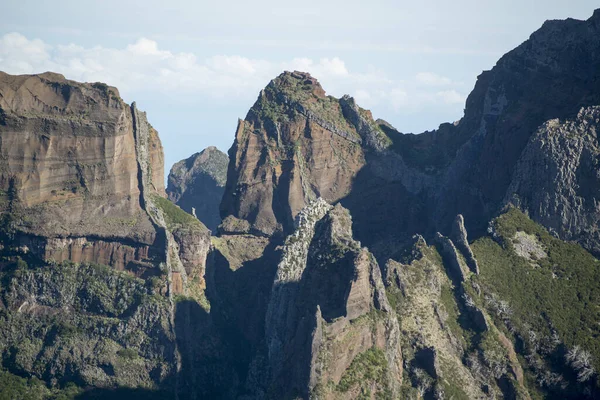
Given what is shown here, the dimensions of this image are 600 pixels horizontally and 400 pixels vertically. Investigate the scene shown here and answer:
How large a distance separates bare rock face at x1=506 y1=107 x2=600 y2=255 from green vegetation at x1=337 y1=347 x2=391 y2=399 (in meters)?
31.9

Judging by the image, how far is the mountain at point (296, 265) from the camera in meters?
120

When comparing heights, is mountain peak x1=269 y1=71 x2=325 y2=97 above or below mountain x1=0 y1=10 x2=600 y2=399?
above

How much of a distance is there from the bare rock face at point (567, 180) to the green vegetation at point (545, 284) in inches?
72.9

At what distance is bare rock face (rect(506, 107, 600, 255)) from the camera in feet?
451

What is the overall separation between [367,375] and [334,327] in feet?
16.5

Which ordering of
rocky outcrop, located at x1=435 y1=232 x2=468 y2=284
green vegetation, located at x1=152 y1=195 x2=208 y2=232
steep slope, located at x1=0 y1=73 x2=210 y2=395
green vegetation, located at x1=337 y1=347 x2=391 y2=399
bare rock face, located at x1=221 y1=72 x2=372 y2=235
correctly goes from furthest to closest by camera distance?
1. bare rock face, located at x1=221 y1=72 x2=372 y2=235
2. green vegetation, located at x1=152 y1=195 x2=208 y2=232
3. steep slope, located at x1=0 y1=73 x2=210 y2=395
4. rocky outcrop, located at x1=435 y1=232 x2=468 y2=284
5. green vegetation, located at x1=337 y1=347 x2=391 y2=399

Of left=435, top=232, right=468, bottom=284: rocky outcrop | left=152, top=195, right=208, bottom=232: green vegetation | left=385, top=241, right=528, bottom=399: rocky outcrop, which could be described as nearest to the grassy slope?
left=435, top=232, right=468, bottom=284: rocky outcrop

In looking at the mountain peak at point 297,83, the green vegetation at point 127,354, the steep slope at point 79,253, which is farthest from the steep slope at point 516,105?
the green vegetation at point 127,354

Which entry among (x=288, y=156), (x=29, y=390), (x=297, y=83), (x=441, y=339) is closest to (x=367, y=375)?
(x=441, y=339)

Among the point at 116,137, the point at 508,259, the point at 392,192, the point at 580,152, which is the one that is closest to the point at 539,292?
Answer: the point at 508,259

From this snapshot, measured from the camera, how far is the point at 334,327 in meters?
114

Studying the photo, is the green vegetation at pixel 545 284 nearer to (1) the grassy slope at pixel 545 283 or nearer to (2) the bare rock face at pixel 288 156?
(1) the grassy slope at pixel 545 283

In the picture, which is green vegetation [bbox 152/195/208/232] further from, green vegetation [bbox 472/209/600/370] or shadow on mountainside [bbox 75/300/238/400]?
green vegetation [bbox 472/209/600/370]

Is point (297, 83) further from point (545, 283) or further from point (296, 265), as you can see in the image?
point (545, 283)
